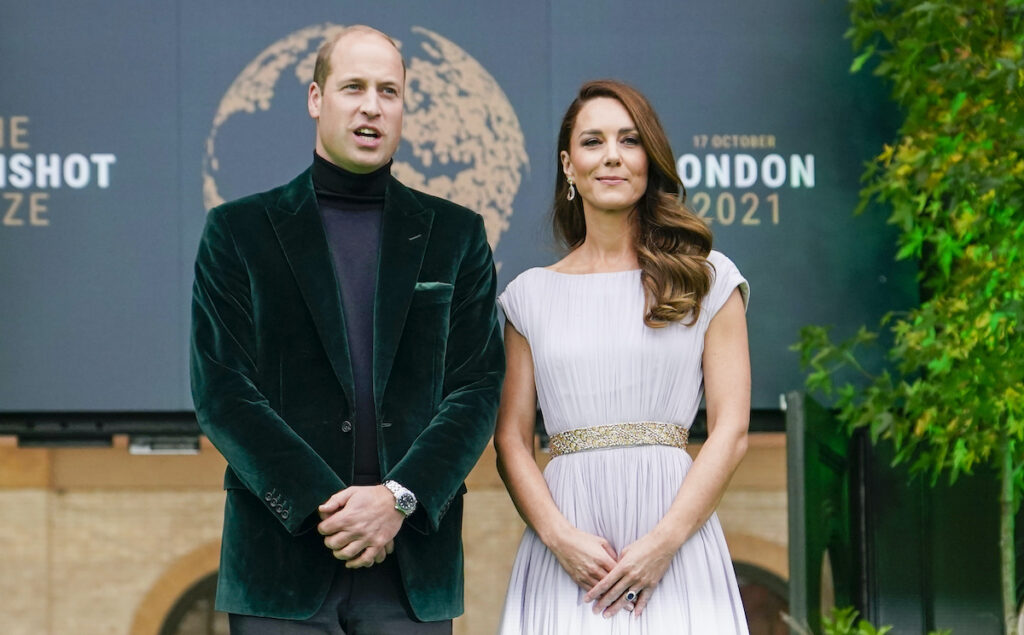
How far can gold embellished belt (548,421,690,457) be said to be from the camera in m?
3.15

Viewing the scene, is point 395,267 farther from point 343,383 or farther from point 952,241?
point 952,241

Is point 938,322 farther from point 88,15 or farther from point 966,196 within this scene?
point 88,15

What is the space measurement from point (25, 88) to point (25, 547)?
2.38 meters

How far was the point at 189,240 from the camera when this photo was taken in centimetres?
643

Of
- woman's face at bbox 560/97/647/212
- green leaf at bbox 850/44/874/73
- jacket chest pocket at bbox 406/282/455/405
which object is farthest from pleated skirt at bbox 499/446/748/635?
green leaf at bbox 850/44/874/73

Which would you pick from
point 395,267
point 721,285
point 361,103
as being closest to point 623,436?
point 721,285

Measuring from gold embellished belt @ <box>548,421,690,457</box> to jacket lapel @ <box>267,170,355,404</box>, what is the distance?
1.94 ft

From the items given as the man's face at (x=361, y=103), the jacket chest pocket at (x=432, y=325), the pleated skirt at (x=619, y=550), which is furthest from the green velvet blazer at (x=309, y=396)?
the pleated skirt at (x=619, y=550)

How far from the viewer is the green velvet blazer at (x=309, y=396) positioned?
2.76m

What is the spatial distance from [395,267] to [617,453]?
2.14 ft

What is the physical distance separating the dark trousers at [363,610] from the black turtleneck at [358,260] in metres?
0.18

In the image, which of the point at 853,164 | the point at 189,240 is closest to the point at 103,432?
the point at 189,240

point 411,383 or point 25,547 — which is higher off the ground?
point 411,383

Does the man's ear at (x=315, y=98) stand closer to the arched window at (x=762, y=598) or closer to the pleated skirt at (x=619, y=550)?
the pleated skirt at (x=619, y=550)
